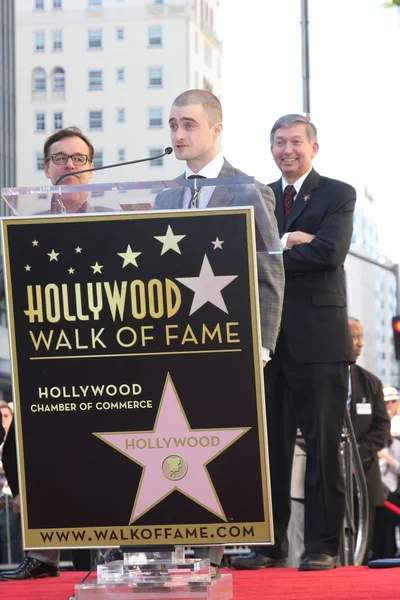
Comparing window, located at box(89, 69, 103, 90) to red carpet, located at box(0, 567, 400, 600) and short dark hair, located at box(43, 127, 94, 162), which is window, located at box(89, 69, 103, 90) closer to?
short dark hair, located at box(43, 127, 94, 162)

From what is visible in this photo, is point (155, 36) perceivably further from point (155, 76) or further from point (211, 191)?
point (211, 191)

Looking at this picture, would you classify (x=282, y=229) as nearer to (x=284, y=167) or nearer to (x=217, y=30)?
(x=284, y=167)

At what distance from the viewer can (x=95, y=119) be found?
5759cm

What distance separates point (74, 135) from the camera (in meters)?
6.09

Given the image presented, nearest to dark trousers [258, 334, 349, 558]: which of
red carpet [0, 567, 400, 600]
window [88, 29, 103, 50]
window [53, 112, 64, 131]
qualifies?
red carpet [0, 567, 400, 600]

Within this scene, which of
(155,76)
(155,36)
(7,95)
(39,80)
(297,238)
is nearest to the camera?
(297,238)

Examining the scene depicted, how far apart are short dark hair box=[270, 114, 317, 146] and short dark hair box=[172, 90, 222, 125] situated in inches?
47.5

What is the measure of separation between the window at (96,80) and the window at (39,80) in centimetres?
217

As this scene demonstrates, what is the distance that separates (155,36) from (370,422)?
162 feet

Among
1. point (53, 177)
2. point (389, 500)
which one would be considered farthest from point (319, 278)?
point (389, 500)

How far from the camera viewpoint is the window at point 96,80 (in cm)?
5750

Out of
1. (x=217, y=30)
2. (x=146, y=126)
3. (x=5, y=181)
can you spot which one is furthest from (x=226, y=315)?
(x=146, y=126)

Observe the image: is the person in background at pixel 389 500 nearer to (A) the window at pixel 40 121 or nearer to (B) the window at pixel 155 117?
(A) the window at pixel 40 121

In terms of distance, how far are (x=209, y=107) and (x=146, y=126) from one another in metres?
53.3
